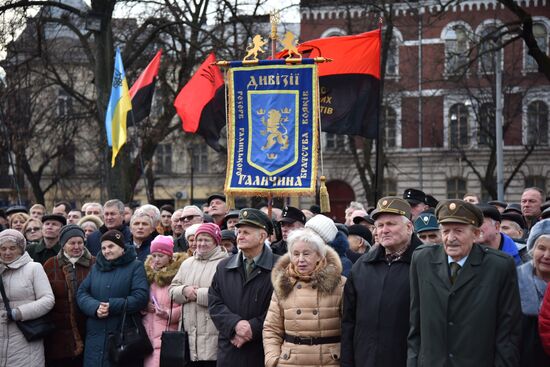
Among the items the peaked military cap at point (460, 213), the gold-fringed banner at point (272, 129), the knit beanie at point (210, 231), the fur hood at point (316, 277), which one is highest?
the gold-fringed banner at point (272, 129)

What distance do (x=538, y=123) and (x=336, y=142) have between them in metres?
9.35

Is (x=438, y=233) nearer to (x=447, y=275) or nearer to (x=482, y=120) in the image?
(x=447, y=275)

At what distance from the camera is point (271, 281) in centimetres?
682

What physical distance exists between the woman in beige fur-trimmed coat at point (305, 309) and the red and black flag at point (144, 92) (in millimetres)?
8526

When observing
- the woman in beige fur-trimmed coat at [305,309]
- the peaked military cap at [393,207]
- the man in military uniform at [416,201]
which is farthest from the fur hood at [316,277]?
the man in military uniform at [416,201]

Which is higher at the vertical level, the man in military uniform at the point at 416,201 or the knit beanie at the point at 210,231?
the man in military uniform at the point at 416,201

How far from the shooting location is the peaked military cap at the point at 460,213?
5613 millimetres

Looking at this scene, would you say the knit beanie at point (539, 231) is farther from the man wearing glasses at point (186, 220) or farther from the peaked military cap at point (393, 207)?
the man wearing glasses at point (186, 220)

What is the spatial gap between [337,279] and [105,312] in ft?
8.53

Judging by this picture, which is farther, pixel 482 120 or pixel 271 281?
pixel 482 120

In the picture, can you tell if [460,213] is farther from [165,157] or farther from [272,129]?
[165,157]

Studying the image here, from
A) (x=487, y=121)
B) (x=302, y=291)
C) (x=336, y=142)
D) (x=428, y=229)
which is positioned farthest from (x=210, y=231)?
(x=336, y=142)

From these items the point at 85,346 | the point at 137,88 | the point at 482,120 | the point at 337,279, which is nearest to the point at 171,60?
the point at 137,88

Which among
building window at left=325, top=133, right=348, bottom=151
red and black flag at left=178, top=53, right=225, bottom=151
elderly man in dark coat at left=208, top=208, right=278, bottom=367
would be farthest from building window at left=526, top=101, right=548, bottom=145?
elderly man in dark coat at left=208, top=208, right=278, bottom=367
